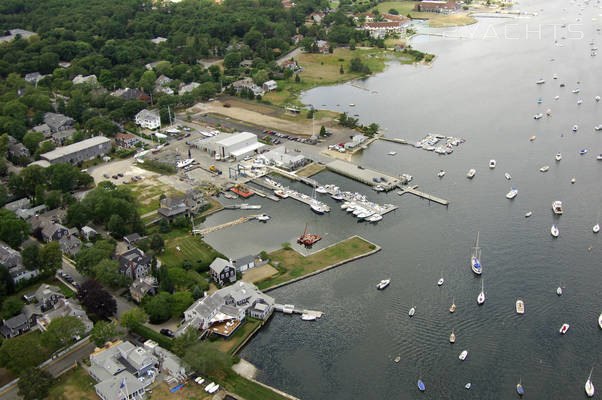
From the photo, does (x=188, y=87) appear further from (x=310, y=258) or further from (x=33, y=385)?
(x=33, y=385)

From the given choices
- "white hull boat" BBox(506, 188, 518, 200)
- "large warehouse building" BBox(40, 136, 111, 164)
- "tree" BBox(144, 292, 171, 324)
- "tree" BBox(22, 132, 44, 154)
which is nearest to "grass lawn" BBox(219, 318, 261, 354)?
"tree" BBox(144, 292, 171, 324)

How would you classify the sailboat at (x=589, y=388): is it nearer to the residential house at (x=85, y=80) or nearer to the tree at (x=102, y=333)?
Answer: the tree at (x=102, y=333)

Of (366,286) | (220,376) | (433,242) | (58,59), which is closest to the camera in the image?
(220,376)

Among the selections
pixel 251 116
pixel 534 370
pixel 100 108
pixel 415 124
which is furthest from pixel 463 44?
pixel 534 370

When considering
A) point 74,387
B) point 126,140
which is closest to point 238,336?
point 74,387

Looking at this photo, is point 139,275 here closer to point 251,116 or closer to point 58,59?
point 251,116

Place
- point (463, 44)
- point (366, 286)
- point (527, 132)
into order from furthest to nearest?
point (463, 44)
point (527, 132)
point (366, 286)

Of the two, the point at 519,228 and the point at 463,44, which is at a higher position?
the point at 463,44
